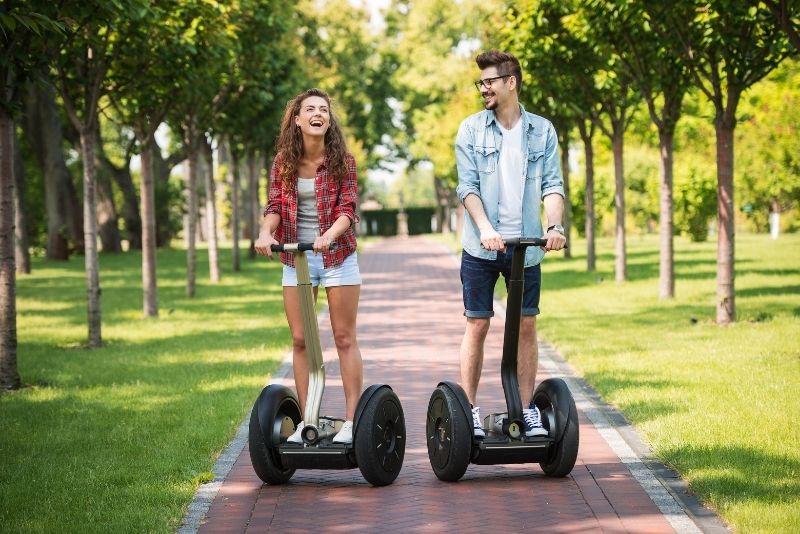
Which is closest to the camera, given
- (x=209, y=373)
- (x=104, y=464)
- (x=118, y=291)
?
(x=104, y=464)

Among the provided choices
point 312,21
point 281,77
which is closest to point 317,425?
point 281,77

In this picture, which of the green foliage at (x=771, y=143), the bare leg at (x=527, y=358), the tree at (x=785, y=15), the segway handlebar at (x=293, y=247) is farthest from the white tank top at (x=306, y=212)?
the green foliage at (x=771, y=143)

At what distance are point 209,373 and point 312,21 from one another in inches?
1462

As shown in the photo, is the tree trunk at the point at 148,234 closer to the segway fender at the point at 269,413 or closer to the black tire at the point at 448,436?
the segway fender at the point at 269,413

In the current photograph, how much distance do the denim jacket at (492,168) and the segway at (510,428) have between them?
42cm

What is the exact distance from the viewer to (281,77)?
2659 centimetres

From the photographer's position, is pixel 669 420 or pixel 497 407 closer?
pixel 669 420

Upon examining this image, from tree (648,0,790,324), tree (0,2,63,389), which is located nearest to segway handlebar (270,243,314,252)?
tree (0,2,63,389)

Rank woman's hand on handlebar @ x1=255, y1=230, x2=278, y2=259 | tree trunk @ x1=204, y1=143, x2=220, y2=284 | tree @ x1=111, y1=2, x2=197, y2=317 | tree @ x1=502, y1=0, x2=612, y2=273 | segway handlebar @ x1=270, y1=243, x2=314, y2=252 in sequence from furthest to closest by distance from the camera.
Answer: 1. tree trunk @ x1=204, y1=143, x2=220, y2=284
2. tree @ x1=502, y1=0, x2=612, y2=273
3. tree @ x1=111, y1=2, x2=197, y2=317
4. woman's hand on handlebar @ x1=255, y1=230, x2=278, y2=259
5. segway handlebar @ x1=270, y1=243, x2=314, y2=252

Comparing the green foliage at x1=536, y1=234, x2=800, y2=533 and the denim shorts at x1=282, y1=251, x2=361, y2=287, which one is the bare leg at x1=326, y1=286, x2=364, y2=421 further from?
the green foliage at x1=536, y1=234, x2=800, y2=533

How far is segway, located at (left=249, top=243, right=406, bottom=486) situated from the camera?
6.15 m

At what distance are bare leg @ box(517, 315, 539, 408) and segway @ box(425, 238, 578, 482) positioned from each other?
7.9 inches

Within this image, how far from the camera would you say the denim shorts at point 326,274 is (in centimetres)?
641

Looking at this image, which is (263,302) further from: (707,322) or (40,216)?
(40,216)
